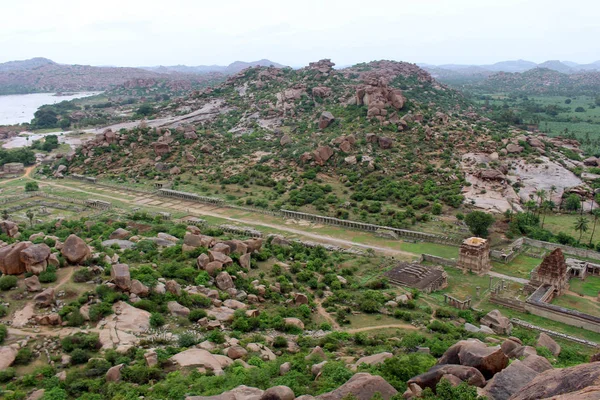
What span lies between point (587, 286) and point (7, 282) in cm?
4040

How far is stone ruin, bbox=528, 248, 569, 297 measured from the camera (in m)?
35.0

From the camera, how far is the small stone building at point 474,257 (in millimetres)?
39719

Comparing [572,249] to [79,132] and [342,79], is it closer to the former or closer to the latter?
[342,79]

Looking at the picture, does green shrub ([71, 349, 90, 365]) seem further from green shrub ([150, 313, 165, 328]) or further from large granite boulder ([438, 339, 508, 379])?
large granite boulder ([438, 339, 508, 379])

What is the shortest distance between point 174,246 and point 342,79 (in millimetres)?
84789

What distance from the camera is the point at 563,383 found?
43.7ft

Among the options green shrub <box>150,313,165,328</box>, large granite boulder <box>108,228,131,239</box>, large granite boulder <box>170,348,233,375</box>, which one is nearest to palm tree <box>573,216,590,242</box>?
large granite boulder <box>170,348,233,375</box>

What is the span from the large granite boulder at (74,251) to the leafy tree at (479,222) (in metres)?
33.6

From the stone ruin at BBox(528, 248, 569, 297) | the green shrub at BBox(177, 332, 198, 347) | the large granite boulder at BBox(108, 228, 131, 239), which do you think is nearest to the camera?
the green shrub at BBox(177, 332, 198, 347)

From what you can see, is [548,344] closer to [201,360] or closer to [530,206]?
[201,360]

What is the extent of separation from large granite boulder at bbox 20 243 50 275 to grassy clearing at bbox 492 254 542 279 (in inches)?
1344

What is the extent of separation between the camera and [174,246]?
36.3m

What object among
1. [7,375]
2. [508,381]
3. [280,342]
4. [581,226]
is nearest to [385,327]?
[280,342]

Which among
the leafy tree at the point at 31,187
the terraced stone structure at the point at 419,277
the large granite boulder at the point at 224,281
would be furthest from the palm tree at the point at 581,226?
the leafy tree at the point at 31,187
